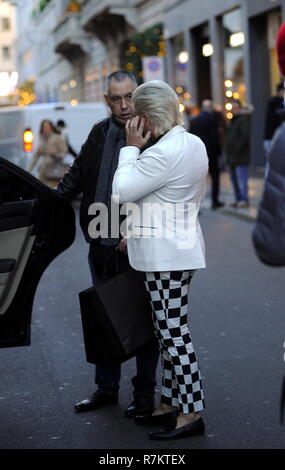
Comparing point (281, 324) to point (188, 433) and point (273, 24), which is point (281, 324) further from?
point (273, 24)

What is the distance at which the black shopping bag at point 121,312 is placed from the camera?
502 centimetres

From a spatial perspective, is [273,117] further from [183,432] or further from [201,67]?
[201,67]

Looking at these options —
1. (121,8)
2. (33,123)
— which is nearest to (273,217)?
(33,123)

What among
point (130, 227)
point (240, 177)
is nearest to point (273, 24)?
point (240, 177)

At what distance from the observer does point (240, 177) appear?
17.7 m

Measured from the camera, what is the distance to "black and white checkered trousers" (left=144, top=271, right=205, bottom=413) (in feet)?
16.2

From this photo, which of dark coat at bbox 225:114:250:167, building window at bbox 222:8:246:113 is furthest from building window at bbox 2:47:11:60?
dark coat at bbox 225:114:250:167

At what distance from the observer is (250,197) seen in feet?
62.1

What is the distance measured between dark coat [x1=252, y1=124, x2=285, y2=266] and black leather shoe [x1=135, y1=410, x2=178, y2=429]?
183 centimetres

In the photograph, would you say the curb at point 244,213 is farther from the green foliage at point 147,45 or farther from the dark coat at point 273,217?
the green foliage at point 147,45

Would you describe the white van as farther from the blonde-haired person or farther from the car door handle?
the blonde-haired person

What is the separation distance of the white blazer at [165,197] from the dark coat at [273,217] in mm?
A: 1249

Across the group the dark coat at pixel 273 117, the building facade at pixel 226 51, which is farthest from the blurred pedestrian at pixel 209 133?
the building facade at pixel 226 51

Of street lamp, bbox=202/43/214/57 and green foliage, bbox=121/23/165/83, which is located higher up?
green foliage, bbox=121/23/165/83
